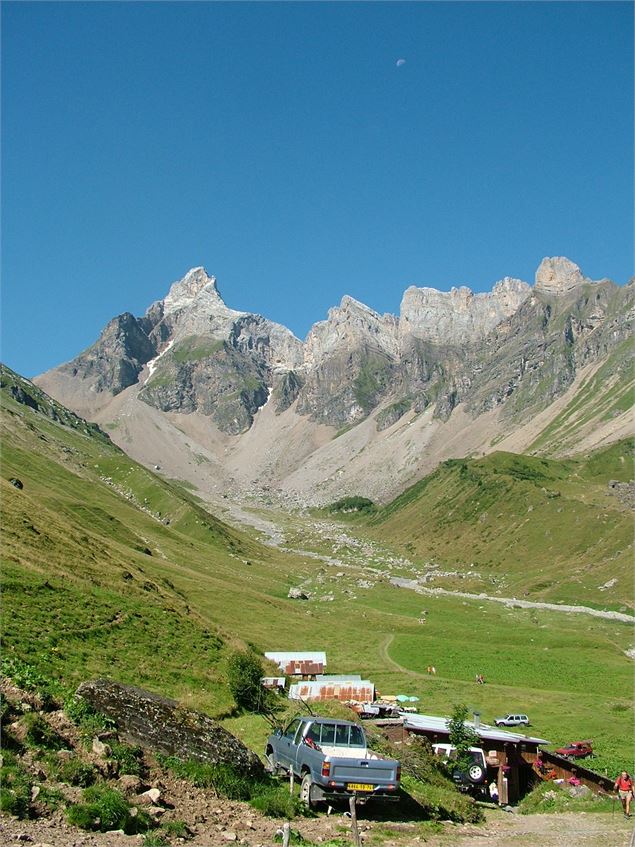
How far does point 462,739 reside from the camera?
33125 mm

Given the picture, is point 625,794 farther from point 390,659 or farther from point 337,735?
point 390,659

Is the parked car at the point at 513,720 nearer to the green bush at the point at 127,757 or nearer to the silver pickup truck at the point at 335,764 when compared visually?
the silver pickup truck at the point at 335,764

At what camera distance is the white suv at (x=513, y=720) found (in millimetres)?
53250

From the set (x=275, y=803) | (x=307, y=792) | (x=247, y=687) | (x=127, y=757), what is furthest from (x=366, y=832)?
(x=247, y=687)

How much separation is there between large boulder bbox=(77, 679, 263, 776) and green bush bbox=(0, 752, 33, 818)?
172 inches

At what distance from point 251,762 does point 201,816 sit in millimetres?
3980

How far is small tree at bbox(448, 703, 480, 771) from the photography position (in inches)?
1252

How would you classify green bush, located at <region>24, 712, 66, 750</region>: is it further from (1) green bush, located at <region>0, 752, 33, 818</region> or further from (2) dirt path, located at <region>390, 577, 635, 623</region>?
(2) dirt path, located at <region>390, 577, 635, 623</region>

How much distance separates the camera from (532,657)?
306 ft

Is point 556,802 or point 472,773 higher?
point 472,773

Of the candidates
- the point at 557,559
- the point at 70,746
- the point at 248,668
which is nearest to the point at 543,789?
the point at 248,668

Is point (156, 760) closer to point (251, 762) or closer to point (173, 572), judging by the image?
point (251, 762)

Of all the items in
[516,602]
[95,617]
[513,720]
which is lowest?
[513,720]

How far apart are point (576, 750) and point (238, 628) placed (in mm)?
50108
